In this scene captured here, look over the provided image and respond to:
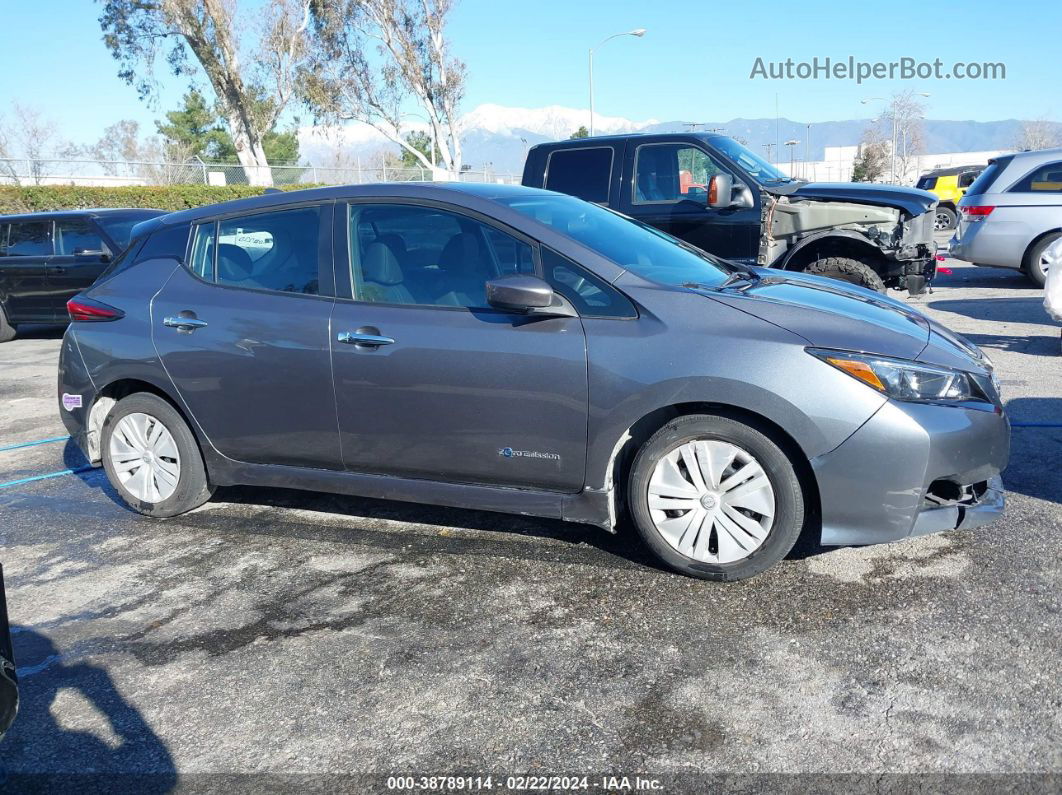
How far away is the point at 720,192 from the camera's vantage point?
8477 millimetres

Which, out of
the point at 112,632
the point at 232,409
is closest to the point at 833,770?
the point at 112,632

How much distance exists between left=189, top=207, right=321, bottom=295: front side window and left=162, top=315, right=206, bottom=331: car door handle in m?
0.24

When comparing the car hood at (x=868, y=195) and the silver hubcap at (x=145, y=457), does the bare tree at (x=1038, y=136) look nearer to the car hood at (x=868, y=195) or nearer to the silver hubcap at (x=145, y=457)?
the car hood at (x=868, y=195)

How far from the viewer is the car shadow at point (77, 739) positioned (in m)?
2.73

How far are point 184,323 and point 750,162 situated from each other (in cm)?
637

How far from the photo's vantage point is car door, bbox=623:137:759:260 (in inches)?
345

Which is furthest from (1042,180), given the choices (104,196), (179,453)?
(104,196)

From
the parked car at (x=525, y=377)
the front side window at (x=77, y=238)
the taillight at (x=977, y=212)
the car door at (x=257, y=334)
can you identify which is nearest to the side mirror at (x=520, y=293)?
the parked car at (x=525, y=377)

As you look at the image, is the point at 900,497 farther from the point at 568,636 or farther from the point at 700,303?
the point at 568,636

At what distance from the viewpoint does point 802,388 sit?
11.7 ft

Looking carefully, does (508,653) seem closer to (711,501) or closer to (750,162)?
(711,501)

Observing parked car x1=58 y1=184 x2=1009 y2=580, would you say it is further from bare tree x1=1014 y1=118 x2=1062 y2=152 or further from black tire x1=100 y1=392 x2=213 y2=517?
bare tree x1=1014 y1=118 x2=1062 y2=152

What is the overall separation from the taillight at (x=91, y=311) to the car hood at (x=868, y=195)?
6.01 metres

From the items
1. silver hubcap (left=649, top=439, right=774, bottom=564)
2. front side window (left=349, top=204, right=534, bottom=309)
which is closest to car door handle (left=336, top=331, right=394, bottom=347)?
front side window (left=349, top=204, right=534, bottom=309)
